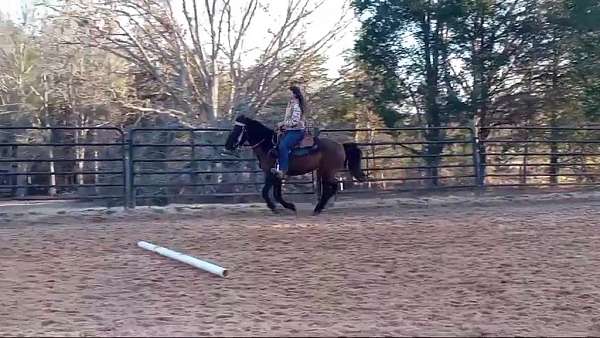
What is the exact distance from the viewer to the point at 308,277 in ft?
20.7

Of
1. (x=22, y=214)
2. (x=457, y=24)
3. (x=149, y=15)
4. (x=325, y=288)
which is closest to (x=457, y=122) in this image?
(x=457, y=24)

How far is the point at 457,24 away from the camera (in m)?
17.4

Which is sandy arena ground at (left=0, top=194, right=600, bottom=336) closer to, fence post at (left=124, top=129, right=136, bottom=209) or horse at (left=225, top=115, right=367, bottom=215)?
horse at (left=225, top=115, right=367, bottom=215)

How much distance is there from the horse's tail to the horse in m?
0.11

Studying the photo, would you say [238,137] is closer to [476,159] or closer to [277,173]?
[277,173]

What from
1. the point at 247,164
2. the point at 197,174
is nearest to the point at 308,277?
the point at 197,174

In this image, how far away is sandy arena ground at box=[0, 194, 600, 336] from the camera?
4.79 metres

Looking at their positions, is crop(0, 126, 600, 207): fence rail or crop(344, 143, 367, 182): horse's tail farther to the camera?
crop(0, 126, 600, 207): fence rail

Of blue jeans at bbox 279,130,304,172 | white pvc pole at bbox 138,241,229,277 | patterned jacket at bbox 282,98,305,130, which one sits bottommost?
white pvc pole at bbox 138,241,229,277

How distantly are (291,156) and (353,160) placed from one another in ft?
4.55

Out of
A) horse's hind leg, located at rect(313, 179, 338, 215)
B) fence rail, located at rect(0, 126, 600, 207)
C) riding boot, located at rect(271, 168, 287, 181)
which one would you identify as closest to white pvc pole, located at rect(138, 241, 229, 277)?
riding boot, located at rect(271, 168, 287, 181)

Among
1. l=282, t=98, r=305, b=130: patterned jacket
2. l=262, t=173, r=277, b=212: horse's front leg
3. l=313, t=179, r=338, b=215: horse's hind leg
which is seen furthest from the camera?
l=313, t=179, r=338, b=215: horse's hind leg

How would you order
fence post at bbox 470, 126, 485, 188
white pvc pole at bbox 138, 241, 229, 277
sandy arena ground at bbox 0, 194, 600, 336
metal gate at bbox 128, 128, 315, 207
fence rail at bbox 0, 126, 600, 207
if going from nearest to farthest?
sandy arena ground at bbox 0, 194, 600, 336 → white pvc pole at bbox 138, 241, 229, 277 → fence rail at bbox 0, 126, 600, 207 → metal gate at bbox 128, 128, 315, 207 → fence post at bbox 470, 126, 485, 188

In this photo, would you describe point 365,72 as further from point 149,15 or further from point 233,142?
point 233,142
